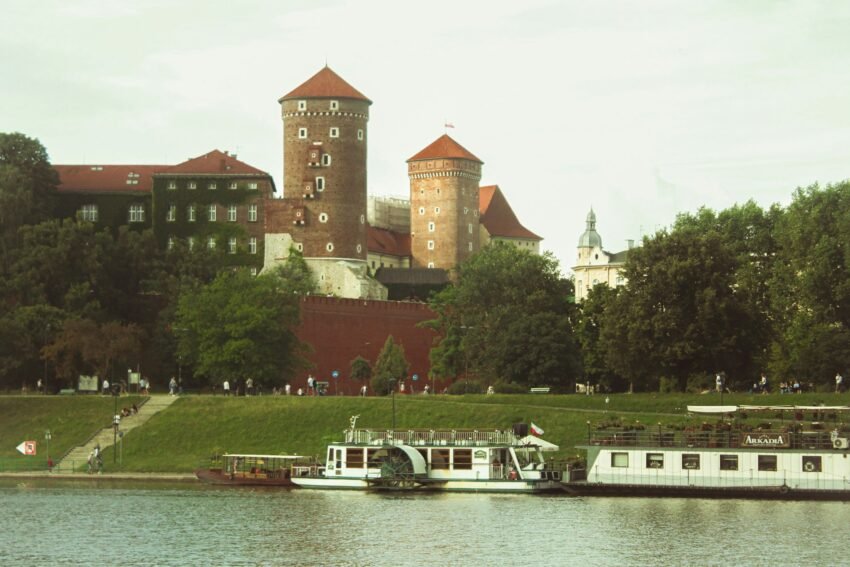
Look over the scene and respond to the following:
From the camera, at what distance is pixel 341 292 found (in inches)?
5305

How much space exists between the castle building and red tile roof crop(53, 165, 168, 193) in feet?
138

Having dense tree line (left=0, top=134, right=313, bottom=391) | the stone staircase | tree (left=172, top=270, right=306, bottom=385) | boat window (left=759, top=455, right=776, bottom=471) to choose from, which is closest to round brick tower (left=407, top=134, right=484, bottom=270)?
dense tree line (left=0, top=134, right=313, bottom=391)

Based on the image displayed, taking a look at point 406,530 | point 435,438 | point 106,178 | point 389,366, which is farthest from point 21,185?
point 406,530

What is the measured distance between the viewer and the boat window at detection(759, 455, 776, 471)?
72375 mm

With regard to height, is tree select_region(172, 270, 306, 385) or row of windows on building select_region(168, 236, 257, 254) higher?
row of windows on building select_region(168, 236, 257, 254)

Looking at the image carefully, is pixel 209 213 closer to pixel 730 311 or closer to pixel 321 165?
pixel 321 165

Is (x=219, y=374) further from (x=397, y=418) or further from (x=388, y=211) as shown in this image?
(x=388, y=211)

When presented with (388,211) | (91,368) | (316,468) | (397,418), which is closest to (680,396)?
(397,418)

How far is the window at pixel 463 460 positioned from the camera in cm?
7612

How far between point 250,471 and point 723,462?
20055 mm

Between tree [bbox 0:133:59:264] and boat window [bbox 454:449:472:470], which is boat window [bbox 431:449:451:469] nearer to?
boat window [bbox 454:449:472:470]

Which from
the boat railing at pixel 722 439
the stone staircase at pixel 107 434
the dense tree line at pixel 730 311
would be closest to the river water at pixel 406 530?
the boat railing at pixel 722 439

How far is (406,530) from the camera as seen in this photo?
204 feet

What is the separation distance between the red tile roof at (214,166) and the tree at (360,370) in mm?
20045
